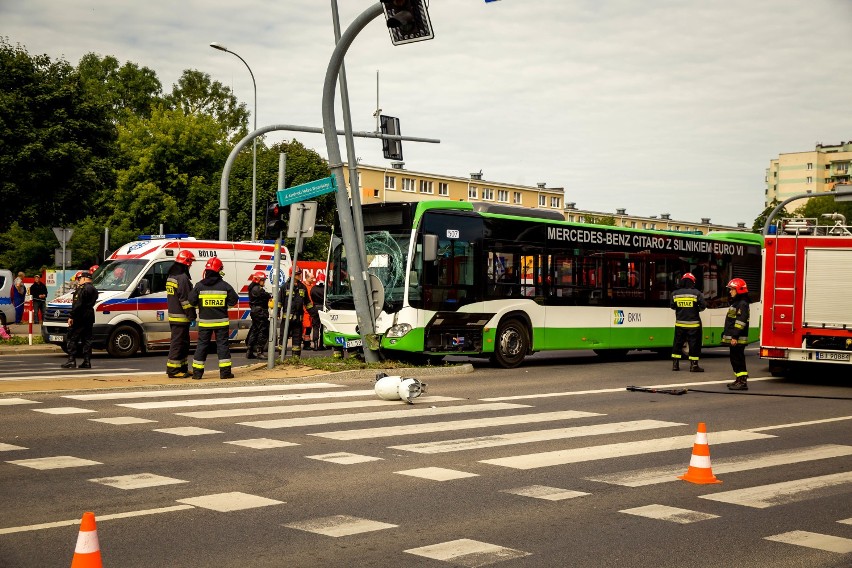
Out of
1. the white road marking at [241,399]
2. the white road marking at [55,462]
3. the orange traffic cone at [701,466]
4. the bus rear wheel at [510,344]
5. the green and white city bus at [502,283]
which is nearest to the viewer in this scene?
the orange traffic cone at [701,466]

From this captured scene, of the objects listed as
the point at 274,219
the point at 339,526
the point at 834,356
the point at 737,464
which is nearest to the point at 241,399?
the point at 274,219

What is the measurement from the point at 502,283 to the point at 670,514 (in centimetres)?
1279

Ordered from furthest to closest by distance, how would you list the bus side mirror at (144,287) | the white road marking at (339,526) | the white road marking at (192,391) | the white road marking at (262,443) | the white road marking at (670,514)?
the bus side mirror at (144,287) < the white road marking at (192,391) < the white road marking at (262,443) < the white road marking at (670,514) < the white road marking at (339,526)

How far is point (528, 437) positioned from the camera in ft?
35.7

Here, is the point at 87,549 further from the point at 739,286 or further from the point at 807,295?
the point at 807,295

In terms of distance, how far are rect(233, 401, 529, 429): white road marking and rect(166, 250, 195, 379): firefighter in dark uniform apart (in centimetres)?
445

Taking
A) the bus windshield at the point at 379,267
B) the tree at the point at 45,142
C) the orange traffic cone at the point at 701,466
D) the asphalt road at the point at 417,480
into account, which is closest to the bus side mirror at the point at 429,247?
the bus windshield at the point at 379,267

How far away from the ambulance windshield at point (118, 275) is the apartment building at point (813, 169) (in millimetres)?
133783

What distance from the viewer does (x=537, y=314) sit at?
2066cm

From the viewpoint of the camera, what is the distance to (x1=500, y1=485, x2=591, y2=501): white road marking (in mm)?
7863

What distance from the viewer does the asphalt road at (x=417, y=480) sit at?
627 cm

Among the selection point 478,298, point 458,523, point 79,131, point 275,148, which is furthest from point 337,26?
point 275,148

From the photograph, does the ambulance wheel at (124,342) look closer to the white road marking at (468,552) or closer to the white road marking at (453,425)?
the white road marking at (453,425)

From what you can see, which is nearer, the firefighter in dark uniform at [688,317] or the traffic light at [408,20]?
the traffic light at [408,20]
